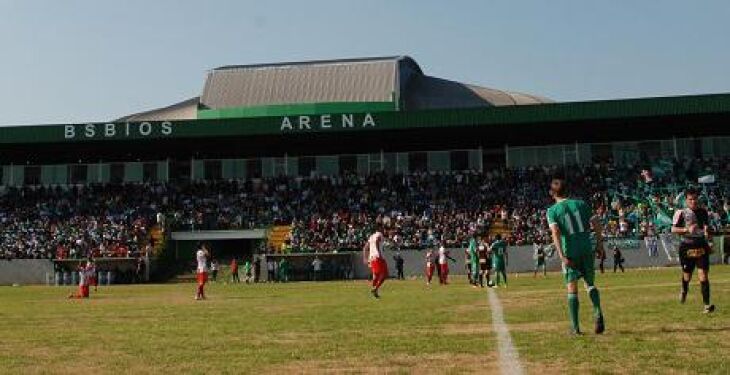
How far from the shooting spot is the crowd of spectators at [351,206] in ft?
167

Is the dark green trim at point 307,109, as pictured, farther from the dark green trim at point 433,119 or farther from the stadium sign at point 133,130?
Answer: the dark green trim at point 433,119

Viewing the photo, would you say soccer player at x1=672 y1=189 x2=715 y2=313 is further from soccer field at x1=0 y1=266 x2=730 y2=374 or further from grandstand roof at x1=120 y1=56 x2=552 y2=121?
grandstand roof at x1=120 y1=56 x2=552 y2=121

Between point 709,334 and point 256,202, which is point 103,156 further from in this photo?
point 709,334

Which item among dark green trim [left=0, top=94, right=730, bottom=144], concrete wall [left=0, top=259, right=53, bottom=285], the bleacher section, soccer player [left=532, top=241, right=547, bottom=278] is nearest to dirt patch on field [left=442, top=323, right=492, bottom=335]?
soccer player [left=532, top=241, right=547, bottom=278]

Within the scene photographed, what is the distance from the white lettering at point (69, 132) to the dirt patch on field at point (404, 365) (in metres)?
52.9

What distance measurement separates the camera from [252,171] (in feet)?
210

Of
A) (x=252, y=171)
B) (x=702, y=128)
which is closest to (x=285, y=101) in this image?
(x=252, y=171)

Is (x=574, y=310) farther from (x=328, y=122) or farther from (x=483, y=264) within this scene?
(x=328, y=122)

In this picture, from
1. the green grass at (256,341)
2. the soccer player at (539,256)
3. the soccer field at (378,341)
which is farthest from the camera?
the soccer player at (539,256)

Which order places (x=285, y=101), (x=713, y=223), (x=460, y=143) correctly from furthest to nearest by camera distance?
(x=285, y=101) → (x=460, y=143) → (x=713, y=223)

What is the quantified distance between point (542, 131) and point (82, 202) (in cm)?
3341

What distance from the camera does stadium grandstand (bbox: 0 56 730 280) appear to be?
52.3 meters

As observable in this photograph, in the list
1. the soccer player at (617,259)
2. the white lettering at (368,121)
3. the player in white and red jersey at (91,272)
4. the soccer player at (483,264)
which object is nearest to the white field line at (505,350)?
the soccer player at (483,264)

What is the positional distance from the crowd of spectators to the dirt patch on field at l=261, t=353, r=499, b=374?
4085 centimetres
